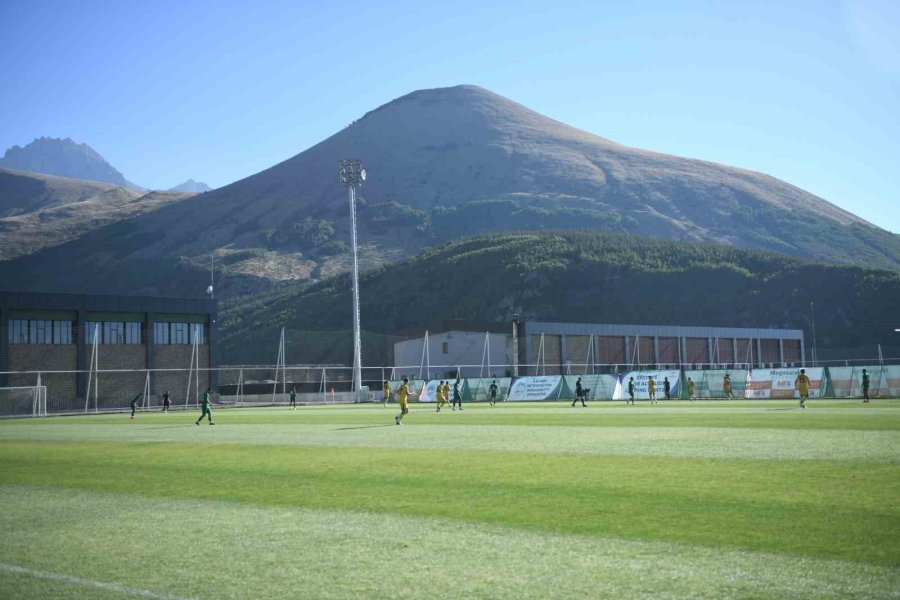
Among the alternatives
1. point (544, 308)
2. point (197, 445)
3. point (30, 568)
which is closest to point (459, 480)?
point (30, 568)

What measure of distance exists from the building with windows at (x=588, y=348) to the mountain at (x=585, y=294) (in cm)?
3068

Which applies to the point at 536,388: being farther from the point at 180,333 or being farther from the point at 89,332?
the point at 89,332

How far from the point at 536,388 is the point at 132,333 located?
3807 cm

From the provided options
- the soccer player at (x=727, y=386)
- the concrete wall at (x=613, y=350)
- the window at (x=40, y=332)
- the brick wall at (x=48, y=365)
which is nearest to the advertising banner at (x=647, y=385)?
the soccer player at (x=727, y=386)

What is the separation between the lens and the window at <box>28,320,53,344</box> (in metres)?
70.6

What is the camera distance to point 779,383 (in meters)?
50.3

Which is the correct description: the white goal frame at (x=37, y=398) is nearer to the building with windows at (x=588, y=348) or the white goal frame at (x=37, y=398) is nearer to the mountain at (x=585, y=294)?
the building with windows at (x=588, y=348)

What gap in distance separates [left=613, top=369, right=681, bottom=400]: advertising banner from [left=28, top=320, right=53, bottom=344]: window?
46.8m

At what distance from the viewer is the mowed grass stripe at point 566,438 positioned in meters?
18.3

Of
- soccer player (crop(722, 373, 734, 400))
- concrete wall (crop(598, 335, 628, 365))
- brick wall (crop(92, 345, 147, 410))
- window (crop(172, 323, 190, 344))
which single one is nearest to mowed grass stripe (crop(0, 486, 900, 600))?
soccer player (crop(722, 373, 734, 400))

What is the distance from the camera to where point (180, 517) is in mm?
12312

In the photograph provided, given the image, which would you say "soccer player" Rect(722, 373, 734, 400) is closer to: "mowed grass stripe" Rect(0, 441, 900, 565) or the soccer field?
the soccer field

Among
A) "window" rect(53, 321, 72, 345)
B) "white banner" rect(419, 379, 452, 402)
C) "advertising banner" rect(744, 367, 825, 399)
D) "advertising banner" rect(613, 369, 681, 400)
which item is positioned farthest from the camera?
"window" rect(53, 321, 72, 345)

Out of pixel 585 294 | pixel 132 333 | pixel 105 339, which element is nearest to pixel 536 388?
pixel 132 333
